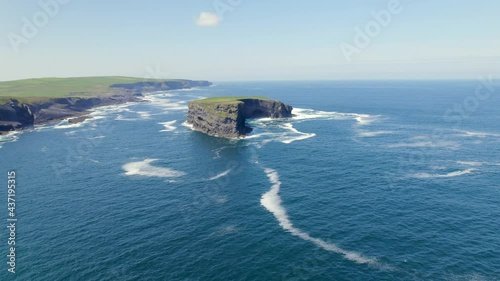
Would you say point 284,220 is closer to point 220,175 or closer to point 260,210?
point 260,210

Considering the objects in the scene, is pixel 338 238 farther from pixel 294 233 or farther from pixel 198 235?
pixel 198 235

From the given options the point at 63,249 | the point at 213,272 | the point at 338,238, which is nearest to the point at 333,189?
the point at 338,238

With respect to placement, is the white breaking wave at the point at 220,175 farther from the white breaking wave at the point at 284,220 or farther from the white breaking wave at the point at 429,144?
the white breaking wave at the point at 429,144

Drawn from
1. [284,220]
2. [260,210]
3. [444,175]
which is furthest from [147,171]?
[444,175]

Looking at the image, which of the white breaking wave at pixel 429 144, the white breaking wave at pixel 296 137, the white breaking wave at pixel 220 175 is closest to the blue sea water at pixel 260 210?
the white breaking wave at pixel 220 175

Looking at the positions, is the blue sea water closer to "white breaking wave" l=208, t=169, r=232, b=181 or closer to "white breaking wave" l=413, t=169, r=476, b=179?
"white breaking wave" l=413, t=169, r=476, b=179

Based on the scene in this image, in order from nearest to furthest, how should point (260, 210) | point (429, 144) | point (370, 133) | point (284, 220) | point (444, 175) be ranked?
point (284, 220)
point (260, 210)
point (444, 175)
point (429, 144)
point (370, 133)
